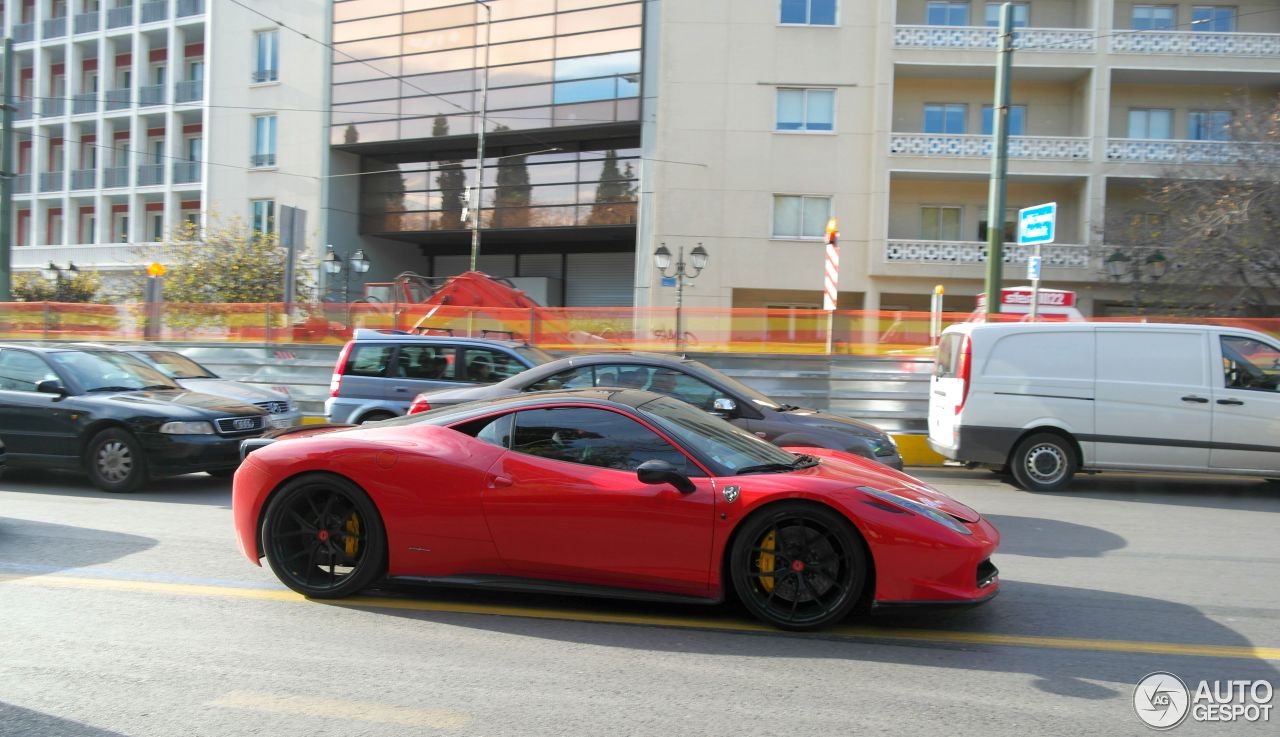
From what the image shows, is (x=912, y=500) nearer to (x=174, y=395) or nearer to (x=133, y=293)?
(x=174, y=395)

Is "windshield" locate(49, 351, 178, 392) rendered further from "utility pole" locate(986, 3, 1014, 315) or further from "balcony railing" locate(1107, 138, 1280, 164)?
"balcony railing" locate(1107, 138, 1280, 164)

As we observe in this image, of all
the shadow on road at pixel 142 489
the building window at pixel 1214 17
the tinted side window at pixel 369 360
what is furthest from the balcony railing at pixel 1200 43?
the shadow on road at pixel 142 489

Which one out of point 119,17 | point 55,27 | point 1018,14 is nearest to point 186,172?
point 119,17

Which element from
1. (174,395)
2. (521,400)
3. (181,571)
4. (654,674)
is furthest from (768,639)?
(174,395)

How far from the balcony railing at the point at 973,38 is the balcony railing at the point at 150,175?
98.7 ft

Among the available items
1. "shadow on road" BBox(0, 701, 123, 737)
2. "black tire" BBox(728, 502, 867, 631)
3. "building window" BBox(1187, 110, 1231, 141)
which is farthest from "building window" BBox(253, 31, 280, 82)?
"black tire" BBox(728, 502, 867, 631)

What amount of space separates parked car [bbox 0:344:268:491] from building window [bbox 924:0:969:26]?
83.7ft

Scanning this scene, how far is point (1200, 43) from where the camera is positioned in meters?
25.8

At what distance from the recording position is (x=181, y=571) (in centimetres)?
564

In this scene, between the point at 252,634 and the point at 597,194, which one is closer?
the point at 252,634

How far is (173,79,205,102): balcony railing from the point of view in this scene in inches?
1416

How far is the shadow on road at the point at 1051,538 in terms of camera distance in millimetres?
6568

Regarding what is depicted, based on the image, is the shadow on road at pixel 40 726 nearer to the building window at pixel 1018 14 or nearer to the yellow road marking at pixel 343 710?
the yellow road marking at pixel 343 710

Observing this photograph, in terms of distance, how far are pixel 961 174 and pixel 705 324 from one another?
15854 mm
